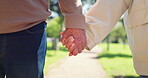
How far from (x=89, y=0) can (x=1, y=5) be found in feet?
49.5

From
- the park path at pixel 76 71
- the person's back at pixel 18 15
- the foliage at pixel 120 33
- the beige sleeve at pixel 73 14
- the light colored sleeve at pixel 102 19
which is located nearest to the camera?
the person's back at pixel 18 15

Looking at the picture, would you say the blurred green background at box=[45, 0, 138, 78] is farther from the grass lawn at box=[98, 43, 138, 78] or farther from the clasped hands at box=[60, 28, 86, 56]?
the clasped hands at box=[60, 28, 86, 56]

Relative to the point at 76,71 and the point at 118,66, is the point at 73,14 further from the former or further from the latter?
the point at 118,66

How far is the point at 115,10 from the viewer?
1991 mm

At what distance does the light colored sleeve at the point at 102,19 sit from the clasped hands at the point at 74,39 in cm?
8

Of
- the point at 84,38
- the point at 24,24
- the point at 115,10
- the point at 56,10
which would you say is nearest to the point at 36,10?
the point at 24,24

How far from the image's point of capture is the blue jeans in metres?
1.70

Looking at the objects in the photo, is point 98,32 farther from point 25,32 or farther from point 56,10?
point 56,10

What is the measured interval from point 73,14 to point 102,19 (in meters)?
0.24

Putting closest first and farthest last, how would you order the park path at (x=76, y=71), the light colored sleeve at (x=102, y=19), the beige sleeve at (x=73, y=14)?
the beige sleeve at (x=73, y=14) < the light colored sleeve at (x=102, y=19) < the park path at (x=76, y=71)

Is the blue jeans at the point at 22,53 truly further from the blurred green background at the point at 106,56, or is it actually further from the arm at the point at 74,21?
the blurred green background at the point at 106,56

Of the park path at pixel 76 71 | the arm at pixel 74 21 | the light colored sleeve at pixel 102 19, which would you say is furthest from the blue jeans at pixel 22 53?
the park path at pixel 76 71

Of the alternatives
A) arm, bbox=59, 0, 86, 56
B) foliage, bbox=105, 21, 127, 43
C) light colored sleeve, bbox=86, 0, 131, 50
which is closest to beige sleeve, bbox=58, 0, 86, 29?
arm, bbox=59, 0, 86, 56

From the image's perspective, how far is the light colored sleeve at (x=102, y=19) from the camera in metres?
1.99
